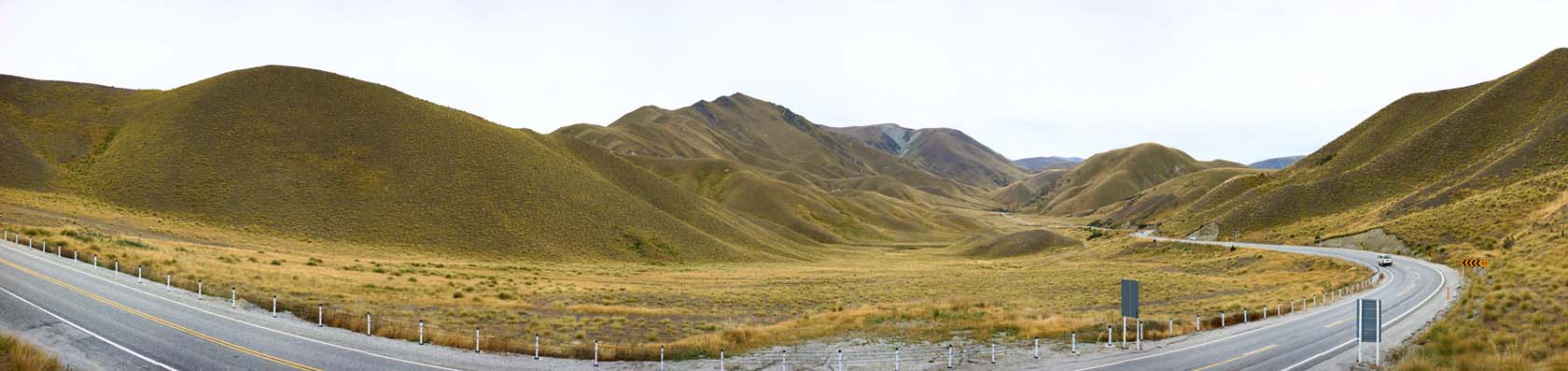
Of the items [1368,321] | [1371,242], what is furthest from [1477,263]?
[1371,242]

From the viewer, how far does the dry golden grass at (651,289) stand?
24500 millimetres

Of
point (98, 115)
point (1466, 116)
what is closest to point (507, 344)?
point (98, 115)

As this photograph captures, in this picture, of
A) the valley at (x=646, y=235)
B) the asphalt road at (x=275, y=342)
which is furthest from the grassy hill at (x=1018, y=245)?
the asphalt road at (x=275, y=342)

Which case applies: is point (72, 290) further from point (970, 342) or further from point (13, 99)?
point (13, 99)

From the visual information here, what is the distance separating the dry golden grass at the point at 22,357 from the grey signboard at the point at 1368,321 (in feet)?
87.6

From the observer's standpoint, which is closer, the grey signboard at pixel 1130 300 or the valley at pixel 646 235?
the grey signboard at pixel 1130 300

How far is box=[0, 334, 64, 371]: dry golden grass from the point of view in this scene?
42.1 ft

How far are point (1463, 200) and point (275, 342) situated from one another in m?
86.6

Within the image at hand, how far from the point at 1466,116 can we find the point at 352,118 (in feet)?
495

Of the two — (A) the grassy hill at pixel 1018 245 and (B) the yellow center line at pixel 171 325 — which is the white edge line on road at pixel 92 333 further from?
(A) the grassy hill at pixel 1018 245

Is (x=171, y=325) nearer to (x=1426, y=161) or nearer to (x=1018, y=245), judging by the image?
(x=1018, y=245)

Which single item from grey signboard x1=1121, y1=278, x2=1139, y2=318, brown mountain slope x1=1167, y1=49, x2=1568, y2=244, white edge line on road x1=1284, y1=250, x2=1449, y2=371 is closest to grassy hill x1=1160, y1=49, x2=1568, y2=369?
brown mountain slope x1=1167, y1=49, x2=1568, y2=244

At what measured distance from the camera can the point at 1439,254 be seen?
50.4 metres

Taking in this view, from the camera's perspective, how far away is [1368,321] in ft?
52.5
